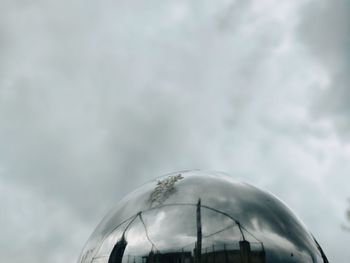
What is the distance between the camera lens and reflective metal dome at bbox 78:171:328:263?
7.82 m

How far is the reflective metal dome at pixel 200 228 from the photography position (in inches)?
308

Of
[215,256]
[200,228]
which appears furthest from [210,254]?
[200,228]

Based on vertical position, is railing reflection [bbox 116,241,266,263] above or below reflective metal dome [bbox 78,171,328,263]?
below

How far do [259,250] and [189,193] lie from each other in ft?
5.04

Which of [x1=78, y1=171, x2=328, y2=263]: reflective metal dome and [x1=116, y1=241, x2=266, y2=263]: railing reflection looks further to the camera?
[x1=78, y1=171, x2=328, y2=263]: reflective metal dome

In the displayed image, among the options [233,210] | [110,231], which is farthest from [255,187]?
[110,231]

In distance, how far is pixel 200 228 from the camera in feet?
26.2

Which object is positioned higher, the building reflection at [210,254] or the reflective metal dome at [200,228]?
the reflective metal dome at [200,228]

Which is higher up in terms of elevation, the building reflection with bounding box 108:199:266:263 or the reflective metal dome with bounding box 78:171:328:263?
the reflective metal dome with bounding box 78:171:328:263

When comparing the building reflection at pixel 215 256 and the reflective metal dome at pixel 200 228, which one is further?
the reflective metal dome at pixel 200 228

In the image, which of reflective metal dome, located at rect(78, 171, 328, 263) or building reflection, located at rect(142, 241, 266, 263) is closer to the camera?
building reflection, located at rect(142, 241, 266, 263)

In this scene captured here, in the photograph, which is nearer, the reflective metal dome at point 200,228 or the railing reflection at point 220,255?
the railing reflection at point 220,255

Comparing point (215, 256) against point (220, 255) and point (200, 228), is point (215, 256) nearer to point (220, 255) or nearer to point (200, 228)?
point (220, 255)

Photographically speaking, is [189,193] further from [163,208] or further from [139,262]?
[139,262]
